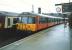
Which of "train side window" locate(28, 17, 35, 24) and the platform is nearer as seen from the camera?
the platform

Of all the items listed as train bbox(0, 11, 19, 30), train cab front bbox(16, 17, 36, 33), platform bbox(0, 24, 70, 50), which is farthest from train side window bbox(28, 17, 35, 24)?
platform bbox(0, 24, 70, 50)

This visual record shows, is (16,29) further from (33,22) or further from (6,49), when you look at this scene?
(6,49)

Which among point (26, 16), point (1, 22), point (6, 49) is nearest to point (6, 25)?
point (1, 22)

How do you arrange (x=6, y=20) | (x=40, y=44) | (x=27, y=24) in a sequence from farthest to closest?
(x=6, y=20)
(x=27, y=24)
(x=40, y=44)

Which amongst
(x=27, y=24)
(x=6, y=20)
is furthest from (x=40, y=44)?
(x=6, y=20)

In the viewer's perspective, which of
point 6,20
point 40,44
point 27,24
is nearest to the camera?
point 40,44

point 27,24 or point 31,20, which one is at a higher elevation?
point 31,20

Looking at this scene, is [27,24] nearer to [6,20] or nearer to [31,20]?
[31,20]

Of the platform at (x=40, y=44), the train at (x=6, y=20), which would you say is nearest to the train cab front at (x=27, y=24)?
the train at (x=6, y=20)

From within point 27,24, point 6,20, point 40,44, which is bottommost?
point 40,44

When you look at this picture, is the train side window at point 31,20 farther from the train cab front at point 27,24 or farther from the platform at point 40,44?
the platform at point 40,44

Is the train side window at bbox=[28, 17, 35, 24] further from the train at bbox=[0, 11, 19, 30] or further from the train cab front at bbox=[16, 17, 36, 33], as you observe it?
the train at bbox=[0, 11, 19, 30]

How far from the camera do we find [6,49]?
11336 mm

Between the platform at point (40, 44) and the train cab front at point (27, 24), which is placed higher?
the train cab front at point (27, 24)
